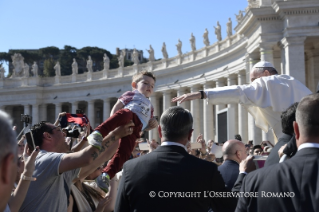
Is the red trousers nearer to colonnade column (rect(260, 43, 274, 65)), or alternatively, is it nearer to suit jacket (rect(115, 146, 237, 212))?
suit jacket (rect(115, 146, 237, 212))

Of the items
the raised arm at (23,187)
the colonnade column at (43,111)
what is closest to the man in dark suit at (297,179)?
the raised arm at (23,187)

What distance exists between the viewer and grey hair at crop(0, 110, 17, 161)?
11.2ft

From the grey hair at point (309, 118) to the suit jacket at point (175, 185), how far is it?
1.36 m

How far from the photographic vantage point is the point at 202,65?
189ft

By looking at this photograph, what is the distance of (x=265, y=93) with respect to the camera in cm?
882

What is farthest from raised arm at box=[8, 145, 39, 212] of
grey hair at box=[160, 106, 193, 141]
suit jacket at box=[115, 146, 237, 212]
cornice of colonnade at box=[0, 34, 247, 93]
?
cornice of colonnade at box=[0, 34, 247, 93]

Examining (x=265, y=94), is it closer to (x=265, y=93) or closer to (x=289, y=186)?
(x=265, y=93)

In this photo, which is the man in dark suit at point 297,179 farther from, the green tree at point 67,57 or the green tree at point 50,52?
the green tree at point 50,52

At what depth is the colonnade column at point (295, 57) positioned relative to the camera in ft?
105

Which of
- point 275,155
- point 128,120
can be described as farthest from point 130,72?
point 275,155

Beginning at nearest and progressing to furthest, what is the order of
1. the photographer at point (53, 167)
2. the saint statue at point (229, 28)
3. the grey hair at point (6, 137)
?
the grey hair at point (6, 137)
the photographer at point (53, 167)
the saint statue at point (229, 28)

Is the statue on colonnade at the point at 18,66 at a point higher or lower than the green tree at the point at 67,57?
lower

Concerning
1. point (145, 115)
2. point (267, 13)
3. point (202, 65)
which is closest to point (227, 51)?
point (202, 65)

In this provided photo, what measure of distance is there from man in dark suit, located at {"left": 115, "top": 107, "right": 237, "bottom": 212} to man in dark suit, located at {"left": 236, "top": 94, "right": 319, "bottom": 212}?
0.90 metres
